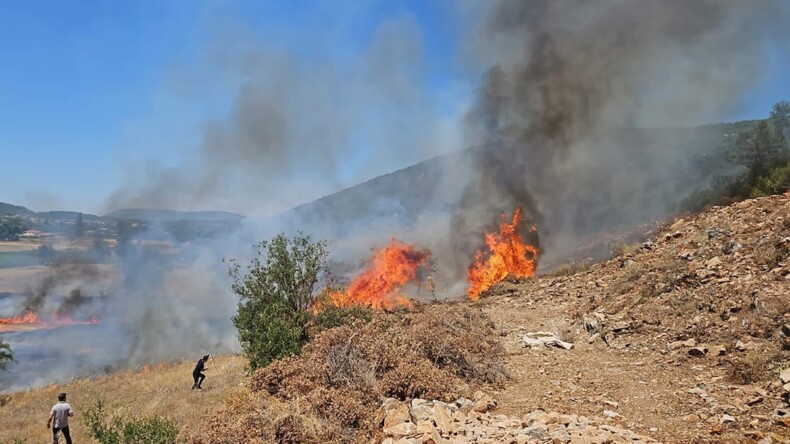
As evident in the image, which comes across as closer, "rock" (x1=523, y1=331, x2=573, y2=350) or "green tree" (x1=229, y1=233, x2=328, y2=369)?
"rock" (x1=523, y1=331, x2=573, y2=350)

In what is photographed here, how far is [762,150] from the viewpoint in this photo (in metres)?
25.2

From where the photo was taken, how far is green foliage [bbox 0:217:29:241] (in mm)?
51719

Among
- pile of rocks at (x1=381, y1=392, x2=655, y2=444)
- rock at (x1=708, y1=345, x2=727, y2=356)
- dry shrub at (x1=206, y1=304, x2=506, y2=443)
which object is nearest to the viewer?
pile of rocks at (x1=381, y1=392, x2=655, y2=444)

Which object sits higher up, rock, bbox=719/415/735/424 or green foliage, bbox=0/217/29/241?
green foliage, bbox=0/217/29/241

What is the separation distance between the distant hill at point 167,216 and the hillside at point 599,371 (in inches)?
1653

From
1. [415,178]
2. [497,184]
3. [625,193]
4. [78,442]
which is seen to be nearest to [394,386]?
[78,442]

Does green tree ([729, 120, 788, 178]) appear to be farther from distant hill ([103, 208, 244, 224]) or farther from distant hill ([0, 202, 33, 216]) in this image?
distant hill ([0, 202, 33, 216])

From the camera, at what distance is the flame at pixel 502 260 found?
2365cm

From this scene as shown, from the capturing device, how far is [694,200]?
95.6 ft

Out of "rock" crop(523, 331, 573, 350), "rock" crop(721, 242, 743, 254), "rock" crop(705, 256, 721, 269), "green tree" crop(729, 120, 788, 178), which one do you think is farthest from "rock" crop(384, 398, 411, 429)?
"green tree" crop(729, 120, 788, 178)

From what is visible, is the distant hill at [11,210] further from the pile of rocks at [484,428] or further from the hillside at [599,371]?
the pile of rocks at [484,428]

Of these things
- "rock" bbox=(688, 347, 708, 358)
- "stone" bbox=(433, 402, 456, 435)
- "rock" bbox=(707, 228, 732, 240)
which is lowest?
"rock" bbox=(688, 347, 708, 358)

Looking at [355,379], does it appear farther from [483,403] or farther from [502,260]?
[502,260]

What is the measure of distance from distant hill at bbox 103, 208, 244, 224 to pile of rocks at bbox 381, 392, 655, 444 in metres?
53.3
